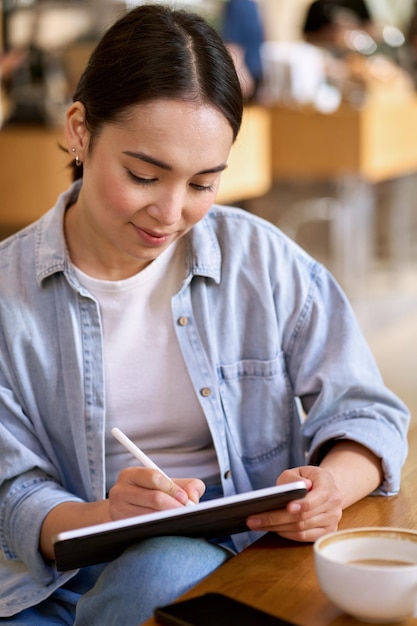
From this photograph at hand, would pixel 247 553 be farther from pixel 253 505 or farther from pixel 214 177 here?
pixel 214 177

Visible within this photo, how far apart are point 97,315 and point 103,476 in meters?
0.19

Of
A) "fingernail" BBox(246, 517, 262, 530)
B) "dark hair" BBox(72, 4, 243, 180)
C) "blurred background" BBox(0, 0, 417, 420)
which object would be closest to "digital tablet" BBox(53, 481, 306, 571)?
"fingernail" BBox(246, 517, 262, 530)

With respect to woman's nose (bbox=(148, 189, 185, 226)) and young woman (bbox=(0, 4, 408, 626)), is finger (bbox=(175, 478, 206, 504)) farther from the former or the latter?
woman's nose (bbox=(148, 189, 185, 226))

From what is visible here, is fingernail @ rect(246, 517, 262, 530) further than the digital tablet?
Yes

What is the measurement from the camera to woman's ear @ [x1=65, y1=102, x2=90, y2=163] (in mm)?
1217

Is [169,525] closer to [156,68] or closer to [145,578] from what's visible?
[145,578]

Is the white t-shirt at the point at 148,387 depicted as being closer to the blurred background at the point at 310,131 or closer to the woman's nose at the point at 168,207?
the woman's nose at the point at 168,207

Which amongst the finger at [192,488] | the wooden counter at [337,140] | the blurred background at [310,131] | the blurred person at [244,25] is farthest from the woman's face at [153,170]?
the blurred person at [244,25]

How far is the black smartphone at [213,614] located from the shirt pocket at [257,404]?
0.42 metres

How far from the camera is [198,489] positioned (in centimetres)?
101

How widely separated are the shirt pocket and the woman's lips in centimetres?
19

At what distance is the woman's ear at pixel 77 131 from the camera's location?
1.22 m

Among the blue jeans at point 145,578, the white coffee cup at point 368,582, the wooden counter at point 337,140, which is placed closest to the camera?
the white coffee cup at point 368,582

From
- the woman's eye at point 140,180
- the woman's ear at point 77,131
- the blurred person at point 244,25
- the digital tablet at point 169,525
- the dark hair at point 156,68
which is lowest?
the digital tablet at point 169,525
